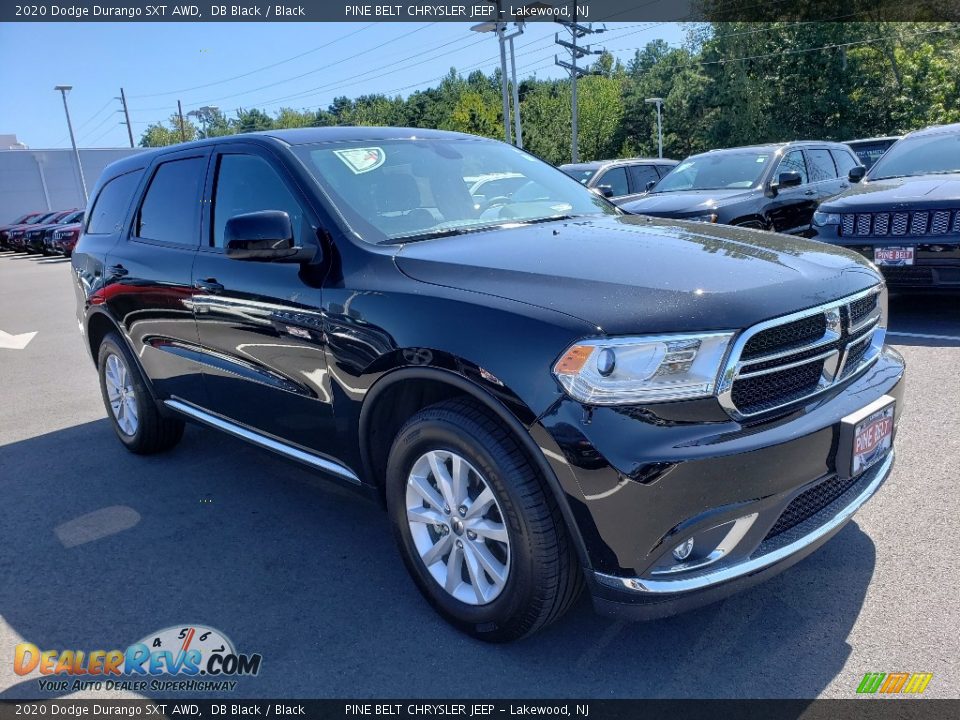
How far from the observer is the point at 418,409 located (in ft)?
9.41

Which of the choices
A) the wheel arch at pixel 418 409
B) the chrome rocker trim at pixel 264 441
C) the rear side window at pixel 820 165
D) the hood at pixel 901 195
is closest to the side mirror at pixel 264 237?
the wheel arch at pixel 418 409

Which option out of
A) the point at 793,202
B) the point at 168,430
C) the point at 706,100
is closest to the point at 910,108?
the point at 706,100

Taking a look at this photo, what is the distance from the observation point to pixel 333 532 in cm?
364

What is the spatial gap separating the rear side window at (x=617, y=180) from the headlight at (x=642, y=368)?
9.36 meters

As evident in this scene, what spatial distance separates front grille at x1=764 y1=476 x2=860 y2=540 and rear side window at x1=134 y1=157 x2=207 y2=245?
10.0ft

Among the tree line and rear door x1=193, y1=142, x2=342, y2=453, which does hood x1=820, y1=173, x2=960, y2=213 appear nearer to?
rear door x1=193, y1=142, x2=342, y2=453

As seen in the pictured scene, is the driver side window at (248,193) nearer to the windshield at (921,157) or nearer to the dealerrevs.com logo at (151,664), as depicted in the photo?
the dealerrevs.com logo at (151,664)

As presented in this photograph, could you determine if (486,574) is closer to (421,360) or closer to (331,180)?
(421,360)

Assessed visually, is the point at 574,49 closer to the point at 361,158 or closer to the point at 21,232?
the point at 21,232

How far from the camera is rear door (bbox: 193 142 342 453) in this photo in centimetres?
309

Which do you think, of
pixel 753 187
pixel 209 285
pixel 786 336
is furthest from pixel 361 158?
pixel 753 187

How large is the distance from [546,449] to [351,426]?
1.02 metres

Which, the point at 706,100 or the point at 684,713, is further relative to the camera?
the point at 706,100

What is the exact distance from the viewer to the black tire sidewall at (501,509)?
2350 millimetres
